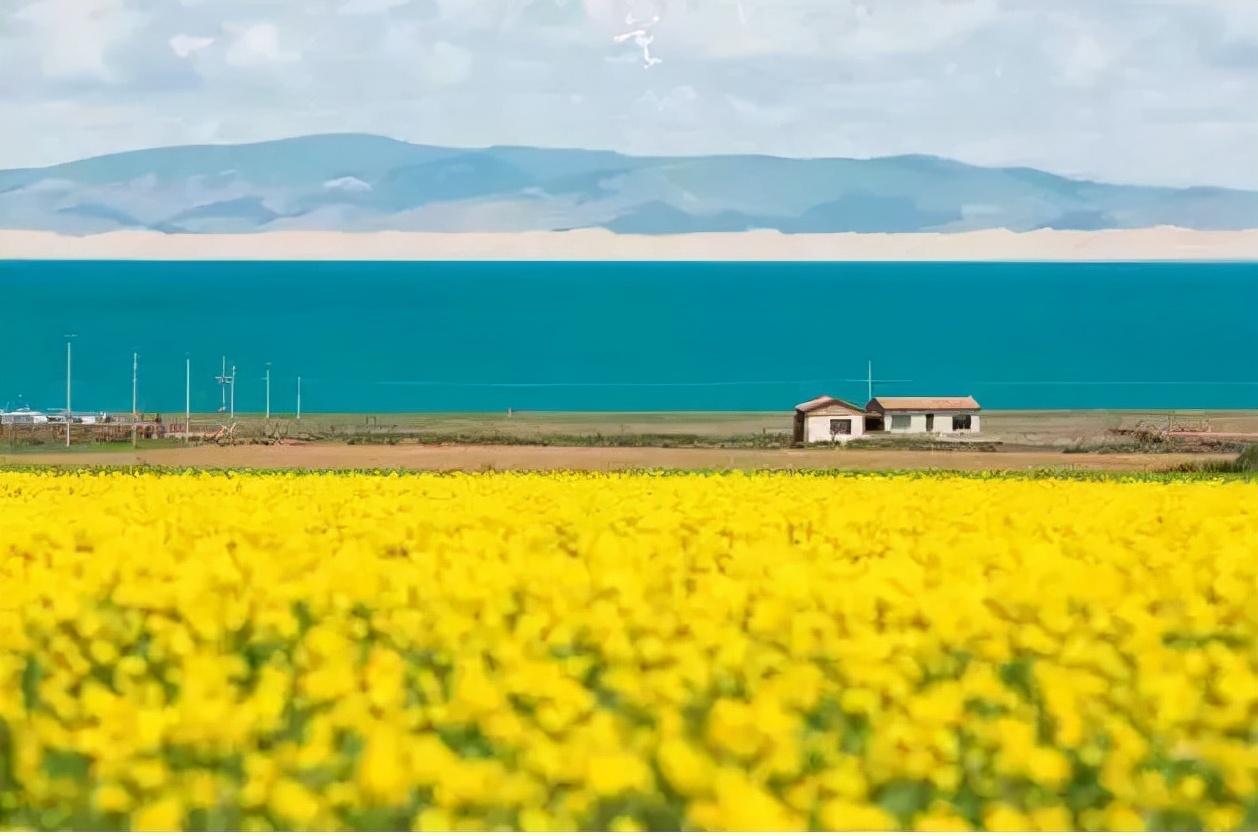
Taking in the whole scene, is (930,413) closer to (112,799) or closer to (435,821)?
(112,799)

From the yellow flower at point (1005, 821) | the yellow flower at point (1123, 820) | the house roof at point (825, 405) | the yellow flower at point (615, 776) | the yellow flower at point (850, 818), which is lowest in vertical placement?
the yellow flower at point (1123, 820)

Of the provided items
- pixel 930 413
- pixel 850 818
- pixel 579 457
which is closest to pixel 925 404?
pixel 930 413

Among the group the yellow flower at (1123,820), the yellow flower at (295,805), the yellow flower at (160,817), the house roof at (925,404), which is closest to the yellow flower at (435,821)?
the yellow flower at (295,805)

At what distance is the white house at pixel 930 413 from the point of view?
7075 cm

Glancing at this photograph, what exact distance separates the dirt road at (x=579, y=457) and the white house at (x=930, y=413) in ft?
57.2

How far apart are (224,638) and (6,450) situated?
150 feet

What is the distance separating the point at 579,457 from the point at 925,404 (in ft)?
98.7

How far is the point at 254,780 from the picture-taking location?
18.4ft

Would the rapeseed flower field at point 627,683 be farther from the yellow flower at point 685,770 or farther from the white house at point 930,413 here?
the white house at point 930,413

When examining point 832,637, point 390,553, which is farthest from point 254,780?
point 390,553

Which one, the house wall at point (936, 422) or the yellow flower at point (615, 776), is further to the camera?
the house wall at point (936, 422)

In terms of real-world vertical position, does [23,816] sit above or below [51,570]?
below

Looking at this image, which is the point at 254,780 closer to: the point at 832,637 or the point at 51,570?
the point at 832,637

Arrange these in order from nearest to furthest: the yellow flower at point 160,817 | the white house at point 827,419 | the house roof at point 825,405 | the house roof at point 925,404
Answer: the yellow flower at point 160,817
the white house at point 827,419
the house roof at point 825,405
the house roof at point 925,404
